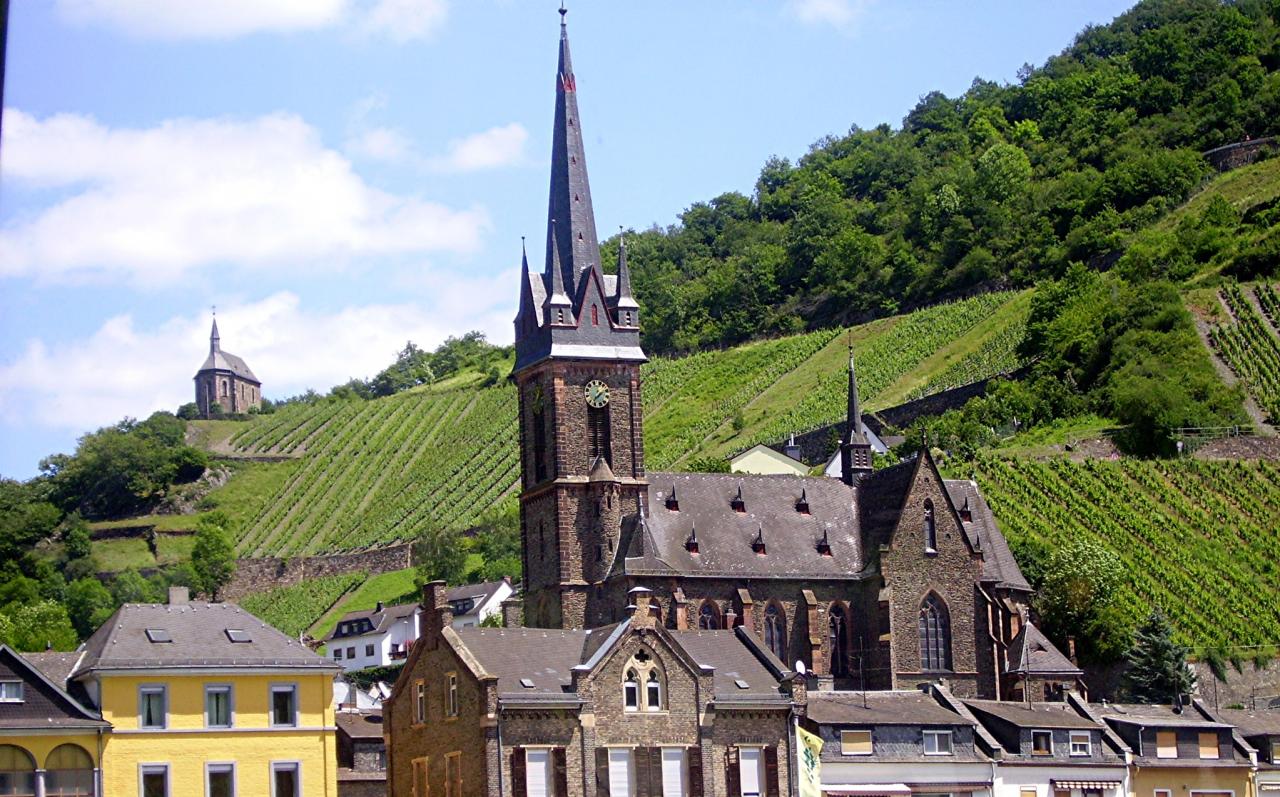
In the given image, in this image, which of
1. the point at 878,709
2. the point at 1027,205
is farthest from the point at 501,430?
the point at 878,709

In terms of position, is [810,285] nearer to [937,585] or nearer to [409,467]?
[409,467]

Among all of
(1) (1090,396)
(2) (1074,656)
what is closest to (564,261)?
(2) (1074,656)

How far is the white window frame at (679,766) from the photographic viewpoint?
48094 mm

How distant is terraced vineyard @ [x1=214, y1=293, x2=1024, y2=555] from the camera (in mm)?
143000

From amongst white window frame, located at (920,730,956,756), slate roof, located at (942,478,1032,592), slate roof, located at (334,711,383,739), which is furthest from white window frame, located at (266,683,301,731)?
slate roof, located at (942,478,1032,592)

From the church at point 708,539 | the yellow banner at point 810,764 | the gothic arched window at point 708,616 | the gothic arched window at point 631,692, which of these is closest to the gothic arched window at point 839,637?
the church at point 708,539

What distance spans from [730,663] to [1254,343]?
70116mm

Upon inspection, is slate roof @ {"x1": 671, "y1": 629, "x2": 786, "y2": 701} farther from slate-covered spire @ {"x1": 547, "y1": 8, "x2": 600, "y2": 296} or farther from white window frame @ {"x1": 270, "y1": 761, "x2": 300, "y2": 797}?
slate-covered spire @ {"x1": 547, "y1": 8, "x2": 600, "y2": 296}

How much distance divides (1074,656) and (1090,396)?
41367 mm

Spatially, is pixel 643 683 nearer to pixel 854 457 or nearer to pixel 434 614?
pixel 434 614

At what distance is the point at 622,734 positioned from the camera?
157 feet

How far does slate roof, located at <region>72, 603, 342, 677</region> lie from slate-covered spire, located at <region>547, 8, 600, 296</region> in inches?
986

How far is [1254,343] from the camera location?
11275 centimetres

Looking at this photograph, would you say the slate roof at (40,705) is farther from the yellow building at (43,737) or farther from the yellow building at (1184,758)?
the yellow building at (1184,758)
